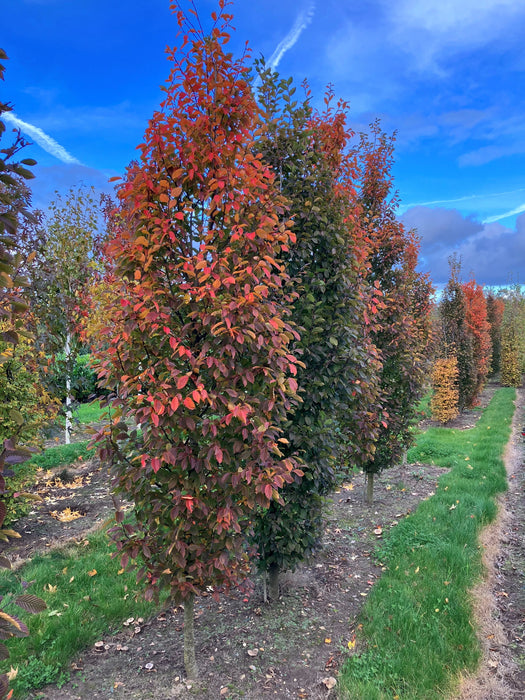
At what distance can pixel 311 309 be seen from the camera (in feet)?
11.9

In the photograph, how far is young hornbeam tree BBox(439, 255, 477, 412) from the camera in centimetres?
1489

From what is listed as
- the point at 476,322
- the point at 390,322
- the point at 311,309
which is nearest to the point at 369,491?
the point at 390,322

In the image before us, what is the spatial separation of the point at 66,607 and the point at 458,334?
14.4 m

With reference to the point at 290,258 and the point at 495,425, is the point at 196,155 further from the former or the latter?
the point at 495,425

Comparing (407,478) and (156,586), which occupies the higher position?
(156,586)

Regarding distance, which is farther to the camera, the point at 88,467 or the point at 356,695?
the point at 88,467

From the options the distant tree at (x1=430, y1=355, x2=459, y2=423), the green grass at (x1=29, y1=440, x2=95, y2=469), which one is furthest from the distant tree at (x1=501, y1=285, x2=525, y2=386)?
the green grass at (x1=29, y1=440, x2=95, y2=469)

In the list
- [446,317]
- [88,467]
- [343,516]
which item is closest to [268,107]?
[343,516]

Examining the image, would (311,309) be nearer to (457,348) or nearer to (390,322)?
(390,322)

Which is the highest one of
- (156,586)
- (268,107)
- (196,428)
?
(268,107)

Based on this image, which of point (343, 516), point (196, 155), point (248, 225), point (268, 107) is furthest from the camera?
point (343, 516)

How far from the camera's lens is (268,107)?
3.79m

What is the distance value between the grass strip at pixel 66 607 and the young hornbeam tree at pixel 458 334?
1326 centimetres

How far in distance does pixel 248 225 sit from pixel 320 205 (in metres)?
1.25
